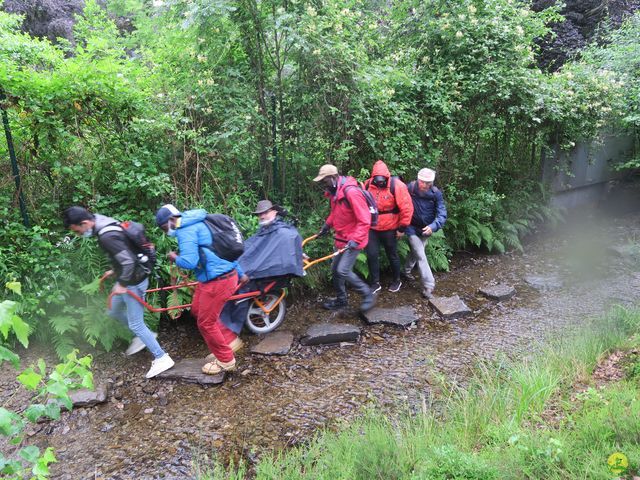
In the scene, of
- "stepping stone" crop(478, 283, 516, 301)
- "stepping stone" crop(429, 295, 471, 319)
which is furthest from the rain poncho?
"stepping stone" crop(478, 283, 516, 301)

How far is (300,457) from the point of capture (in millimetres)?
3617

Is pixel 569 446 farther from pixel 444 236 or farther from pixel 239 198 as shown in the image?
pixel 444 236

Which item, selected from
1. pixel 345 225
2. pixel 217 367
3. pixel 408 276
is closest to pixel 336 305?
pixel 345 225

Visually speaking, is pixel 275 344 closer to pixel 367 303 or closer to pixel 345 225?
pixel 367 303

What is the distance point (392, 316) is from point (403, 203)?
1559 millimetres

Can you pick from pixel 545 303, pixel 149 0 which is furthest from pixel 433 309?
pixel 149 0

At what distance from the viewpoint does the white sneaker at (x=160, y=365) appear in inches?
192

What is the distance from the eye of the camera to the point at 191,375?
15.9 feet

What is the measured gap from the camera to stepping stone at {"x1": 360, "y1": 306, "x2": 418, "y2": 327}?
6043mm

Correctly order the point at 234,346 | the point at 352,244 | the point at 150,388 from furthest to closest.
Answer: the point at 352,244, the point at 234,346, the point at 150,388

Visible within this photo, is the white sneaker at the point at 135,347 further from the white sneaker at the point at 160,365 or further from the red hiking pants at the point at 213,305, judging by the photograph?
the red hiking pants at the point at 213,305

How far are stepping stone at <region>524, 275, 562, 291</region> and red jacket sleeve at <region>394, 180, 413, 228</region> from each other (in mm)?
2684

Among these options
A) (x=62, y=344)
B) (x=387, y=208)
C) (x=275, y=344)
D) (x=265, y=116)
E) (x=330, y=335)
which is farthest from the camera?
(x=265, y=116)

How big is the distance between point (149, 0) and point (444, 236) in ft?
20.7
